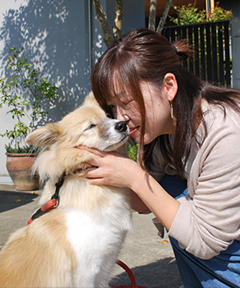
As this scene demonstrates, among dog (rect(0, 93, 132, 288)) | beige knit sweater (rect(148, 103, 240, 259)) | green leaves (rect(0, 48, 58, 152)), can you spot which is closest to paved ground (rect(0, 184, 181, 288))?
dog (rect(0, 93, 132, 288))

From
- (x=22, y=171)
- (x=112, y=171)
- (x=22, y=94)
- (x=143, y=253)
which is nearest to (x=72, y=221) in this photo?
(x=112, y=171)

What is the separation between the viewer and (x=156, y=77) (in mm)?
1529

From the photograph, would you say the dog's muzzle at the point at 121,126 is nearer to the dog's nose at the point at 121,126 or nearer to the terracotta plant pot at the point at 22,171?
the dog's nose at the point at 121,126

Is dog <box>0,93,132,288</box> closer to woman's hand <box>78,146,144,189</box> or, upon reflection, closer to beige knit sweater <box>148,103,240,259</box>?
woman's hand <box>78,146,144,189</box>

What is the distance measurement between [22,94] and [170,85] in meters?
4.78

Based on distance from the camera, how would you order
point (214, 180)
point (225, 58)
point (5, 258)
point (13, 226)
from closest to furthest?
point (214, 180) < point (5, 258) < point (13, 226) < point (225, 58)

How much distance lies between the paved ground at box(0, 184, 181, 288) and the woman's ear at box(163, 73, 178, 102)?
57.4 inches

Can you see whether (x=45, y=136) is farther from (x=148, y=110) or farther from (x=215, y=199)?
(x=215, y=199)

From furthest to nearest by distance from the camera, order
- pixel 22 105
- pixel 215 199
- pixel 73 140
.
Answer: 1. pixel 22 105
2. pixel 73 140
3. pixel 215 199

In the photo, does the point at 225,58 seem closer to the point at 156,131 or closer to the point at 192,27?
the point at 192,27

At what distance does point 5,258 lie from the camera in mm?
1543

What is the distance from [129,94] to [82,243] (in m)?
0.83

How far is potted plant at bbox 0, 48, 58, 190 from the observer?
503cm

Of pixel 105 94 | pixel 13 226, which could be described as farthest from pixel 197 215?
pixel 13 226
